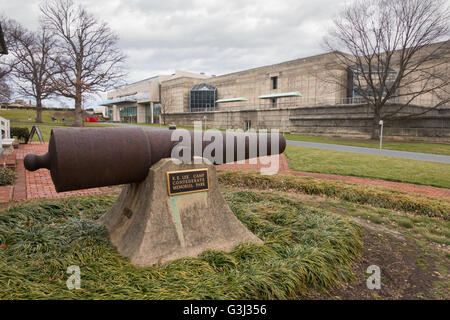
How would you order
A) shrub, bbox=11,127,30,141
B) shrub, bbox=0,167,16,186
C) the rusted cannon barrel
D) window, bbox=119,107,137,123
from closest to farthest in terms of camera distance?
the rusted cannon barrel
shrub, bbox=0,167,16,186
shrub, bbox=11,127,30,141
window, bbox=119,107,137,123

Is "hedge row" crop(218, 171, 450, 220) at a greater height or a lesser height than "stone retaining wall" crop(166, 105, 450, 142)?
lesser

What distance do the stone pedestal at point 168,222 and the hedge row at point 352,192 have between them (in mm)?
4089

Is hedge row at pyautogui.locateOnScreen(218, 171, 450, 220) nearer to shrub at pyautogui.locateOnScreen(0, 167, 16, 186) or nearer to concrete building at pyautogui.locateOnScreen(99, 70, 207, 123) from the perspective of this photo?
shrub at pyautogui.locateOnScreen(0, 167, 16, 186)

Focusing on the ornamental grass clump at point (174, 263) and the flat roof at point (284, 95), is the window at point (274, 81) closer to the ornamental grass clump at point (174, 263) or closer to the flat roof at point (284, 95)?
the flat roof at point (284, 95)

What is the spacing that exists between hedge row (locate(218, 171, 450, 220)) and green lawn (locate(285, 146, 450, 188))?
2.83 metres

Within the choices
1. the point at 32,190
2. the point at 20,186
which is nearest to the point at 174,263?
the point at 32,190

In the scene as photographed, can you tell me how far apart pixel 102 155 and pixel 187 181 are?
1073mm

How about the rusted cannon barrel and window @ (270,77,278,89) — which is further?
window @ (270,77,278,89)

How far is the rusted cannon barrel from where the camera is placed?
2949 mm

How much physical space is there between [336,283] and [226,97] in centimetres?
5174

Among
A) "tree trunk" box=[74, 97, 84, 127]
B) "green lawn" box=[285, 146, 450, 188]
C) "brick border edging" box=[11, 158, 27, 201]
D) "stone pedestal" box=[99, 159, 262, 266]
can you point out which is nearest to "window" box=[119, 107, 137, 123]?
"tree trunk" box=[74, 97, 84, 127]

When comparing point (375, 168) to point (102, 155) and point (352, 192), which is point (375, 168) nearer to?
point (352, 192)
